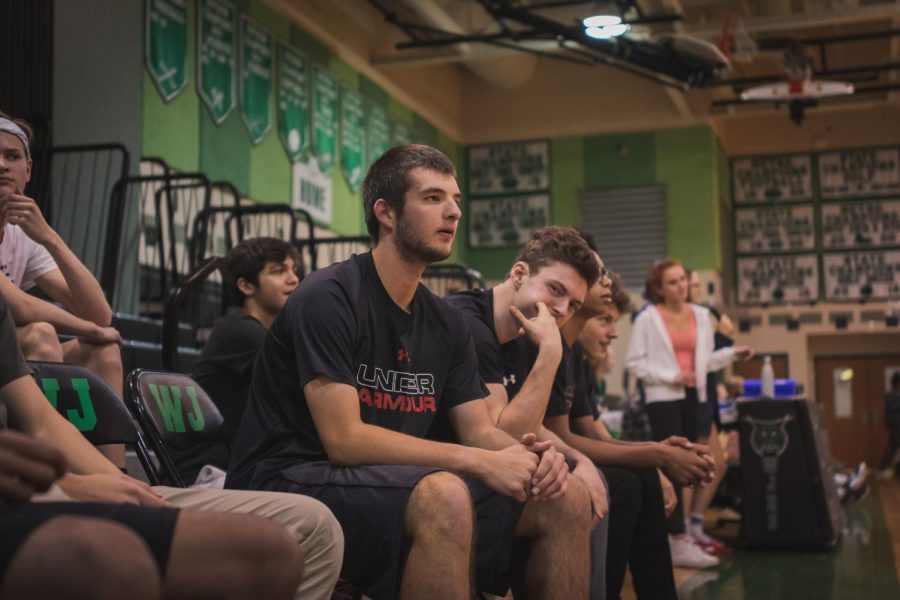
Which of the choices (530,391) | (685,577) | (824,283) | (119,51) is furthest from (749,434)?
(824,283)

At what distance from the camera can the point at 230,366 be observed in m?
3.51

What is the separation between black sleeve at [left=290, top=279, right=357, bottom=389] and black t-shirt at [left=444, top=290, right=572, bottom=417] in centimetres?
62

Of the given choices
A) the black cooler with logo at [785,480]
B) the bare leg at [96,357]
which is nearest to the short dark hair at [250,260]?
the bare leg at [96,357]

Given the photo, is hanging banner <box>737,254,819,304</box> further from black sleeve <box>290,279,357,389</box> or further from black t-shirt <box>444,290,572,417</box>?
black sleeve <box>290,279,357,389</box>

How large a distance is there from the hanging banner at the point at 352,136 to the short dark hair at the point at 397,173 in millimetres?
8362

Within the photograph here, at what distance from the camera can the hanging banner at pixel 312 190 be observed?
9.95 meters

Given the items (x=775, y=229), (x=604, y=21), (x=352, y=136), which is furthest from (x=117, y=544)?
(x=775, y=229)

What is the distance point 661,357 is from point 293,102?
4.89 meters

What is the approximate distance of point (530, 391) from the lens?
3000mm

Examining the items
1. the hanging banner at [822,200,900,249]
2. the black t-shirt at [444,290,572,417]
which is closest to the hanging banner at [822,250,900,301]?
the hanging banner at [822,200,900,249]

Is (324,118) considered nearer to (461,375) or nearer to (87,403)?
(461,375)

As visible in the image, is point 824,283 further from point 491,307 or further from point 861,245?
point 491,307

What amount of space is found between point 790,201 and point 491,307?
1232cm

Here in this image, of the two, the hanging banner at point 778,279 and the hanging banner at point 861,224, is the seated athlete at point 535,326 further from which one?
the hanging banner at point 861,224
